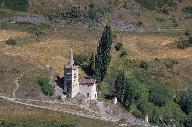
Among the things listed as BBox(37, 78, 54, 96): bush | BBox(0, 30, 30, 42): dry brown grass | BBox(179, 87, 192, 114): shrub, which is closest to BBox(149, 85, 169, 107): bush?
BBox(179, 87, 192, 114): shrub

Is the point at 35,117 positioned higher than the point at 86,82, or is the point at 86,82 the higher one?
the point at 86,82

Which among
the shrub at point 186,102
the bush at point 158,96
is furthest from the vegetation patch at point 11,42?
the shrub at point 186,102

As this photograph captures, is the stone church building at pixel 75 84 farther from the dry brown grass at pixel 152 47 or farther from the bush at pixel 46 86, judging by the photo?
the dry brown grass at pixel 152 47

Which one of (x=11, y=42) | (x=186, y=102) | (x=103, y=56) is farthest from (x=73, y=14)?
(x=186, y=102)

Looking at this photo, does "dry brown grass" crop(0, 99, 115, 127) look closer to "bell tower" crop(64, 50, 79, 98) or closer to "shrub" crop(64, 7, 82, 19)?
"bell tower" crop(64, 50, 79, 98)

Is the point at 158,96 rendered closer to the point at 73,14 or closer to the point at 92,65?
the point at 92,65
